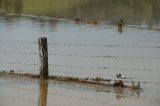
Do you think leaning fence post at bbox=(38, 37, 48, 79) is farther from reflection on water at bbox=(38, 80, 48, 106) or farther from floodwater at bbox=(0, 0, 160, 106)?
floodwater at bbox=(0, 0, 160, 106)

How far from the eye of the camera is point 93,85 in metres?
15.5

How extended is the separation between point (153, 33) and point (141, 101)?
20.6m

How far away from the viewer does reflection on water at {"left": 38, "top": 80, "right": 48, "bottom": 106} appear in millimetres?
13384

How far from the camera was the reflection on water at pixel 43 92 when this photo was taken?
1338cm

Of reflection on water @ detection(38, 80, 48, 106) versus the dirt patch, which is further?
the dirt patch

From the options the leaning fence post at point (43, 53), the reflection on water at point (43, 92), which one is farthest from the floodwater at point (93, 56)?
the leaning fence post at point (43, 53)

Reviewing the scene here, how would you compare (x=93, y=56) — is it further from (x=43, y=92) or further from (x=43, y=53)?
(x=43, y=92)

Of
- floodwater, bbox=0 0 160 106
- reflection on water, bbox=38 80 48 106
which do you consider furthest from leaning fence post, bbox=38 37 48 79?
floodwater, bbox=0 0 160 106

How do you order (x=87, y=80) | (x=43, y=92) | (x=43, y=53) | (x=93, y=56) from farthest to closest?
(x=93, y=56)
(x=87, y=80)
(x=43, y=53)
(x=43, y=92)

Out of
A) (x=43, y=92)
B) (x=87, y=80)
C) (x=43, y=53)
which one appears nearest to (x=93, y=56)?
(x=87, y=80)

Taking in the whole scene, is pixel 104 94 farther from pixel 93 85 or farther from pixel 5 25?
pixel 5 25

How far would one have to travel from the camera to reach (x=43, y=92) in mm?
14656

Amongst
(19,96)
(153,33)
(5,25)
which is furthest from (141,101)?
(5,25)

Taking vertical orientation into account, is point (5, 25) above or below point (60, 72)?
above
